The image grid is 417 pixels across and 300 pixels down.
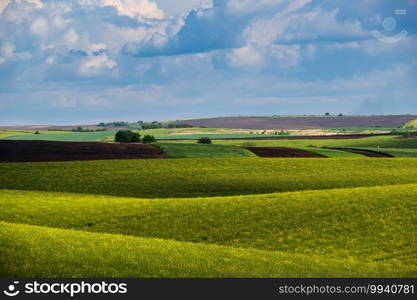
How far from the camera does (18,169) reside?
196 feet

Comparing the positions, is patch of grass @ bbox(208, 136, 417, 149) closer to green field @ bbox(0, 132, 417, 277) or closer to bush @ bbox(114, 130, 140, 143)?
bush @ bbox(114, 130, 140, 143)

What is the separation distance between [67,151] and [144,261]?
51718mm

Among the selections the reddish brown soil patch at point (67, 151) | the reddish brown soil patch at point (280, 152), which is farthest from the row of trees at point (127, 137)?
the reddish brown soil patch at point (280, 152)

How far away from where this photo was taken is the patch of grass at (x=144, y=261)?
73.9 ft

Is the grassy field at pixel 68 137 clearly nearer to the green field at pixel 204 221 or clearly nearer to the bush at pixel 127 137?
the bush at pixel 127 137

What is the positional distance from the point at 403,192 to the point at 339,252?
39.7 ft

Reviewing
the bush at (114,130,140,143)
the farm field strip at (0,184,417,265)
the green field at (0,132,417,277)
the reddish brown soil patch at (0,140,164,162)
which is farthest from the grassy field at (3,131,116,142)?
the farm field strip at (0,184,417,265)

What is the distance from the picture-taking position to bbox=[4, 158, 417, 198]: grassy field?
51094 millimetres

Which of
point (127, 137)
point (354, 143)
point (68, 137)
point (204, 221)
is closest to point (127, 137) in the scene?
point (127, 137)

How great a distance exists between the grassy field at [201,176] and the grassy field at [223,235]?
7.90 m

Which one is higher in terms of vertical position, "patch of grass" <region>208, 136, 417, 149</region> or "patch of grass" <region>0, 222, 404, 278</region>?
"patch of grass" <region>208, 136, 417, 149</region>

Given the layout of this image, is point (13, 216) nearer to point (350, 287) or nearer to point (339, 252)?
point (339, 252)

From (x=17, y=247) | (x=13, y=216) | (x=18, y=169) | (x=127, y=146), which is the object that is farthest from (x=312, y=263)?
(x=127, y=146)

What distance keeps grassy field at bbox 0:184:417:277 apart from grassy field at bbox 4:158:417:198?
25.9 ft
